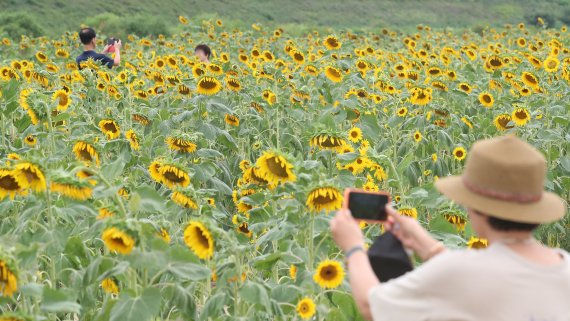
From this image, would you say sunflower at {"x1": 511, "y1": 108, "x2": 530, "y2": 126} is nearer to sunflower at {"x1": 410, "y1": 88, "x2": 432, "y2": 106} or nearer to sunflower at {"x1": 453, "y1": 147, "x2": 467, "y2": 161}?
sunflower at {"x1": 453, "y1": 147, "x2": 467, "y2": 161}

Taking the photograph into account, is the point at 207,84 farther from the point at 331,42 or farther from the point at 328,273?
the point at 328,273

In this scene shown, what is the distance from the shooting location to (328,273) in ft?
8.39

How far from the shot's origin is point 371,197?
6.59 ft

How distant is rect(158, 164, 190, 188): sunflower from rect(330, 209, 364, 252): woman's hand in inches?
47.7

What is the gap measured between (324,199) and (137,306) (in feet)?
2.08

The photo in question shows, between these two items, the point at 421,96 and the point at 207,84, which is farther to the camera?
the point at 421,96

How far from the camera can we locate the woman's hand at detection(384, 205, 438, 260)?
197 centimetres

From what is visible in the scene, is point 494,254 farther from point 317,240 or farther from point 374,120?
point 374,120

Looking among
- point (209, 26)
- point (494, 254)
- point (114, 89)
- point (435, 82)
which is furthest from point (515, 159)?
point (209, 26)

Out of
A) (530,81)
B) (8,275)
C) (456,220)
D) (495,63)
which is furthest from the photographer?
(495,63)

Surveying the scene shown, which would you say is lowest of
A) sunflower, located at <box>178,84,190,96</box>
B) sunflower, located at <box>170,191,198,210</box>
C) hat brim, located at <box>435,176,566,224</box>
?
sunflower, located at <box>178,84,190,96</box>

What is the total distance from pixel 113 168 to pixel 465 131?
355 cm

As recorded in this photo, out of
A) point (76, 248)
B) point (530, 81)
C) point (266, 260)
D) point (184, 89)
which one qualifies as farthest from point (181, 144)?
point (530, 81)

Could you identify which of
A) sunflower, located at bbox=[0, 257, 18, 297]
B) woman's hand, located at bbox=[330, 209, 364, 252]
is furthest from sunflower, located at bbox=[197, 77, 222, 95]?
woman's hand, located at bbox=[330, 209, 364, 252]
